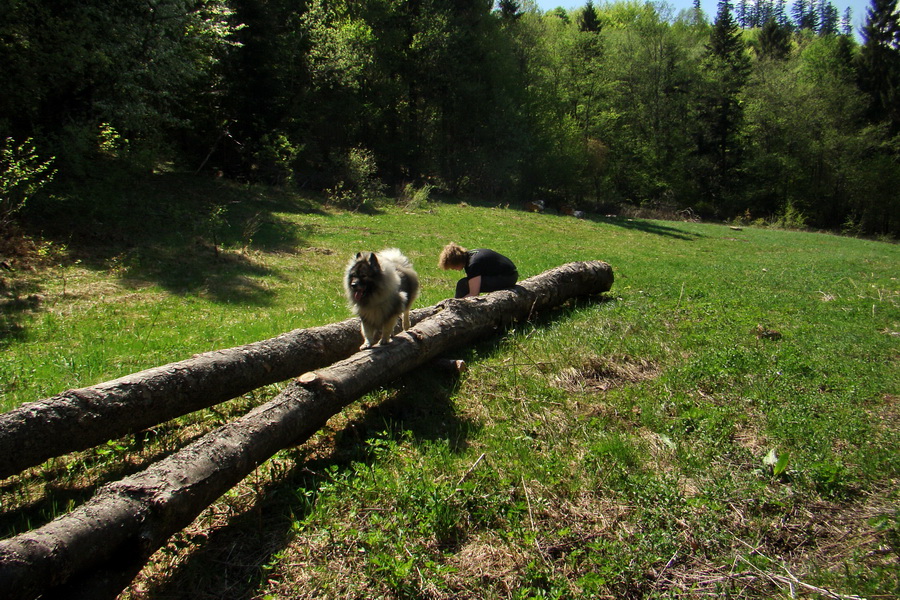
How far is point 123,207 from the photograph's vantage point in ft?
50.7

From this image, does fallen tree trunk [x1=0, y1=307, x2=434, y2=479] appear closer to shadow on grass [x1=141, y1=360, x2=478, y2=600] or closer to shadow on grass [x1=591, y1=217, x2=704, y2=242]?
shadow on grass [x1=141, y1=360, x2=478, y2=600]

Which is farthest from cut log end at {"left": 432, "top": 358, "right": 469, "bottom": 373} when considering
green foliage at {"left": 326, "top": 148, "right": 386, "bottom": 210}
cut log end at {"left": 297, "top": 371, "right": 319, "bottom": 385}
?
green foliage at {"left": 326, "top": 148, "right": 386, "bottom": 210}

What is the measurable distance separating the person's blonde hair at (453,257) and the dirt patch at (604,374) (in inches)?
143

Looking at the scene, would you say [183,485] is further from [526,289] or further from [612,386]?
[526,289]

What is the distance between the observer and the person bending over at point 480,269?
9630 mm

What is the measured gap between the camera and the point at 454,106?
42.3 m

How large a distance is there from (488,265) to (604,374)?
11.5ft

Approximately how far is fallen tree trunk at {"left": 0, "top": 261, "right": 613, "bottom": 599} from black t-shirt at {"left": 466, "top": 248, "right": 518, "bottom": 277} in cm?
343

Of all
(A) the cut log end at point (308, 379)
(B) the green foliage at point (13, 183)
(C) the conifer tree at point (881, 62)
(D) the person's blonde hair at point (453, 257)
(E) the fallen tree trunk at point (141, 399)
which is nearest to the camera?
(E) the fallen tree trunk at point (141, 399)

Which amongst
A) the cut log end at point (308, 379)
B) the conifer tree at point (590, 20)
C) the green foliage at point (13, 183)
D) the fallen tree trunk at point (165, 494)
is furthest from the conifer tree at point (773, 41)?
the cut log end at point (308, 379)

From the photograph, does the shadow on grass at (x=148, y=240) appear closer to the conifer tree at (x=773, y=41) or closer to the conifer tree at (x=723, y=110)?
the conifer tree at (x=723, y=110)

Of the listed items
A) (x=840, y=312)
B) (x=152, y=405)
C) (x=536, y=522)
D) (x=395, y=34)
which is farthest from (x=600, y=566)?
(x=395, y=34)

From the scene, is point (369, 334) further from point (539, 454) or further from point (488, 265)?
point (488, 265)

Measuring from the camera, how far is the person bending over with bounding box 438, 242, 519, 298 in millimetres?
9630
